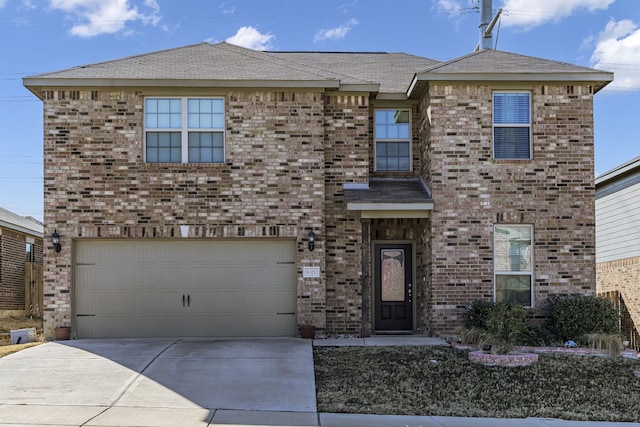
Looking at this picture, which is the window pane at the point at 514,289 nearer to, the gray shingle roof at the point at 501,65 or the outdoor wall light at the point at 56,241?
the gray shingle roof at the point at 501,65

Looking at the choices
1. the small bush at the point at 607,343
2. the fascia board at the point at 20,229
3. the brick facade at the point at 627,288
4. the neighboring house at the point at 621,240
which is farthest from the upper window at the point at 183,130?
the brick facade at the point at 627,288

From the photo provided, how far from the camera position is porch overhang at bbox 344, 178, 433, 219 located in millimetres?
13688

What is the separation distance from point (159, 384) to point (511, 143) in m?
8.71

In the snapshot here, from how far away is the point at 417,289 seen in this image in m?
15.0

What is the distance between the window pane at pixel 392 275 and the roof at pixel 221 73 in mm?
3669

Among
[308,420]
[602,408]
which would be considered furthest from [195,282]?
[602,408]

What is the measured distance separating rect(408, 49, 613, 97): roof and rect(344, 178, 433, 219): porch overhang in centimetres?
218

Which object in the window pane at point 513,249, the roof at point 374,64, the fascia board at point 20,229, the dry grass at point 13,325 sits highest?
the roof at point 374,64

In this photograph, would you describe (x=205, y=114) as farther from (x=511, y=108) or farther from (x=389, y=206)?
(x=511, y=108)

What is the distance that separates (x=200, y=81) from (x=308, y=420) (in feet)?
25.9

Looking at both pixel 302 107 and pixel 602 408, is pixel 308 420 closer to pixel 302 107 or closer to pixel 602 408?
pixel 602 408

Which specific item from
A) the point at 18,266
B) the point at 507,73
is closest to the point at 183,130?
the point at 507,73

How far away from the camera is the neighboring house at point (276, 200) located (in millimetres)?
13961

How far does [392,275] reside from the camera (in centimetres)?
1519
